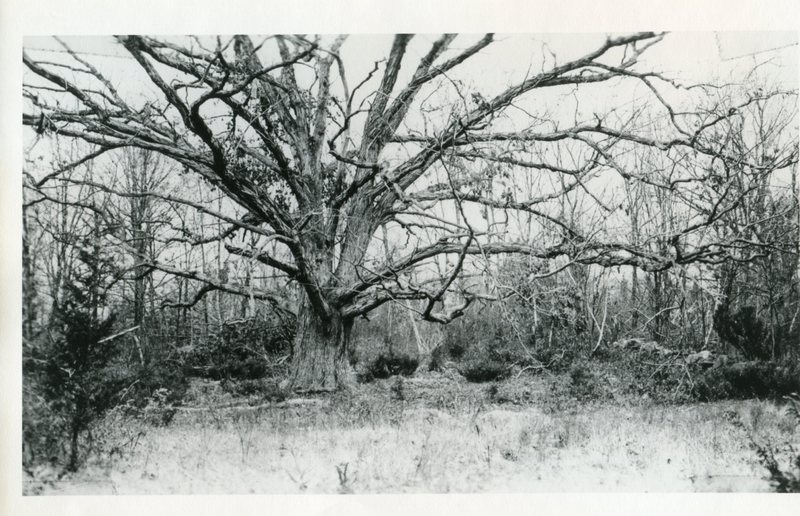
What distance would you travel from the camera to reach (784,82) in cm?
730

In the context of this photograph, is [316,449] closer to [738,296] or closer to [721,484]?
[721,484]

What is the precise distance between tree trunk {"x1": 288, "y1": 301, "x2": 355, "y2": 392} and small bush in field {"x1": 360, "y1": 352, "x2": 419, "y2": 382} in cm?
196

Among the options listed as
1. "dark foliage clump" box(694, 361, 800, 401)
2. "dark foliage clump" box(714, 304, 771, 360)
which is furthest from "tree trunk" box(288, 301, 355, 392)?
"dark foliage clump" box(714, 304, 771, 360)

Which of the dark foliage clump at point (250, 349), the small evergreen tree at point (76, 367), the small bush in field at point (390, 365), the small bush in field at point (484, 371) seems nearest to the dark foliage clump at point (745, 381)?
the small bush in field at point (484, 371)

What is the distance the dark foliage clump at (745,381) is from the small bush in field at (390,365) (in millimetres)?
5022

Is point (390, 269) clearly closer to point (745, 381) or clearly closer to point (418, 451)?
point (418, 451)

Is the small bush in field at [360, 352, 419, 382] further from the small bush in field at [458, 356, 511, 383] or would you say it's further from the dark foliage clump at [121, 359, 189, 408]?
the dark foliage clump at [121, 359, 189, 408]

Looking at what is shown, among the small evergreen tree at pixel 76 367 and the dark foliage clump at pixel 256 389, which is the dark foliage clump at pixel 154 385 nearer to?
the dark foliage clump at pixel 256 389

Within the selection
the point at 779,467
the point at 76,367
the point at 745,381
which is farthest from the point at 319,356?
the point at 745,381

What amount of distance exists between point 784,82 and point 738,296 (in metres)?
4.49

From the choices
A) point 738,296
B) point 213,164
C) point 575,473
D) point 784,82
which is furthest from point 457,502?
point 738,296

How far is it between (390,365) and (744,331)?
19.7 feet

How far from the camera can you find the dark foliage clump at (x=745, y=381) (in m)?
8.93

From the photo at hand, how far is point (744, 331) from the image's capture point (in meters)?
10.5
